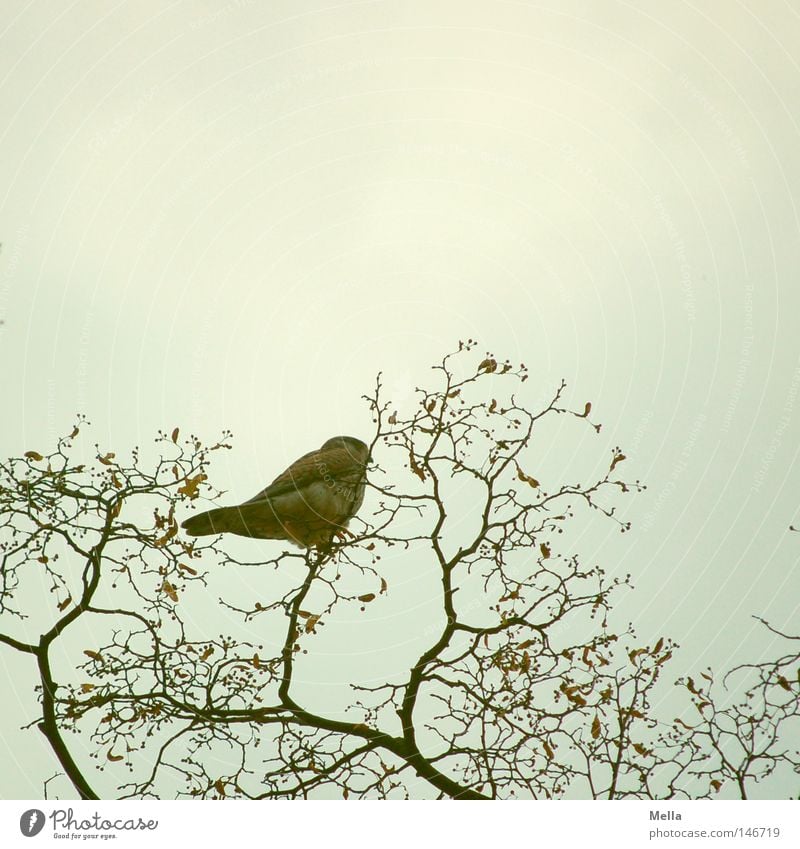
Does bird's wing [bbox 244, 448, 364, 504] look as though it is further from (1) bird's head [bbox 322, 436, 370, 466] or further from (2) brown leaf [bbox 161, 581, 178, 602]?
(2) brown leaf [bbox 161, 581, 178, 602]

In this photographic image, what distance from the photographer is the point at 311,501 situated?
2881 millimetres

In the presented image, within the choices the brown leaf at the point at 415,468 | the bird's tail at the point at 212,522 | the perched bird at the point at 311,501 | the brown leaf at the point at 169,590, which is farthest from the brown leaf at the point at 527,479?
the brown leaf at the point at 169,590

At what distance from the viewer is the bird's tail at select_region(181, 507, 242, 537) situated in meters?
2.60

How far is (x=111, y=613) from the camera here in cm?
249

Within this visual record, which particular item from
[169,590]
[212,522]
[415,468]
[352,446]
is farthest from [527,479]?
[169,590]

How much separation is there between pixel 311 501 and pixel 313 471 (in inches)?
4.5

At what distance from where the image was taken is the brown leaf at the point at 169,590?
2.55 m

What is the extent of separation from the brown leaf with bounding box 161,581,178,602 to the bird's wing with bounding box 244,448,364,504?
0.44 meters

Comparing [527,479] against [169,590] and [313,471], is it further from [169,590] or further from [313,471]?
[169,590]

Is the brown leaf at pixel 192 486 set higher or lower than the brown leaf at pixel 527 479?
higher

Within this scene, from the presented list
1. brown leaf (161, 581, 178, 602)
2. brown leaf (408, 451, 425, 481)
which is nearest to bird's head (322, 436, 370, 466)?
brown leaf (408, 451, 425, 481)

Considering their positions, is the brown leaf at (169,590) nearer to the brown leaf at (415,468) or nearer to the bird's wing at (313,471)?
the bird's wing at (313,471)
